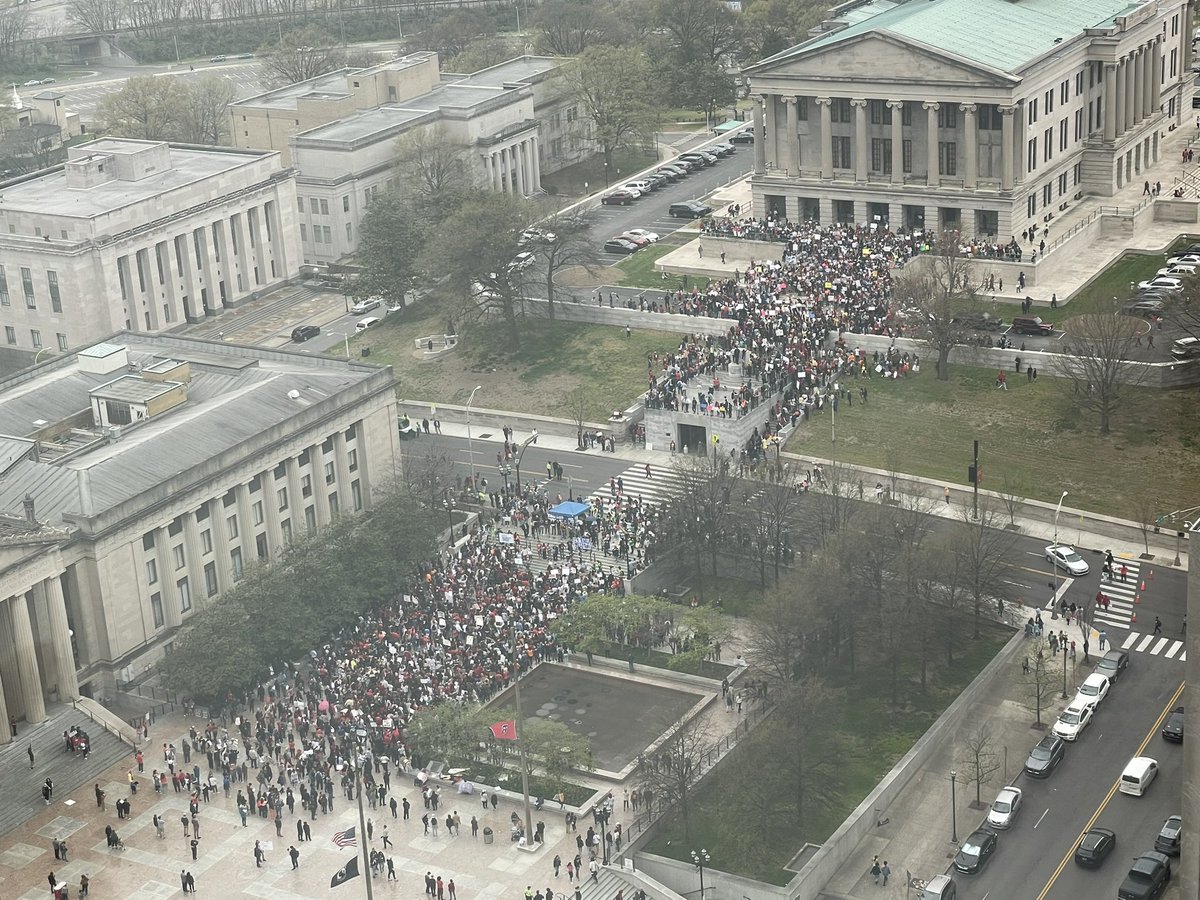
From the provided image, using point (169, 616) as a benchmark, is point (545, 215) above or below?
above

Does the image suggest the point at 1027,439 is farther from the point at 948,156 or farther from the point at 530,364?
the point at 948,156

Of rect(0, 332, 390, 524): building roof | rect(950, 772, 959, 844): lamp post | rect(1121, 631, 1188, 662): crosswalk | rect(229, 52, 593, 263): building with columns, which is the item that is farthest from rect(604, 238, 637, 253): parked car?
rect(950, 772, 959, 844): lamp post

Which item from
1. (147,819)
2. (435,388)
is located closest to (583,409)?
(435,388)

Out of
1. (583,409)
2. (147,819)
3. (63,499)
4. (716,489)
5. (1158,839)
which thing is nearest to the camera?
(1158,839)

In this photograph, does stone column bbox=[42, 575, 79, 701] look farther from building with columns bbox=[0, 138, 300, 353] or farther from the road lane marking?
building with columns bbox=[0, 138, 300, 353]

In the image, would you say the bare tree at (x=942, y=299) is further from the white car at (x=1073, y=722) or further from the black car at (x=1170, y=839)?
the black car at (x=1170, y=839)

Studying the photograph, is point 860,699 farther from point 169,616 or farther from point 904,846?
point 169,616
